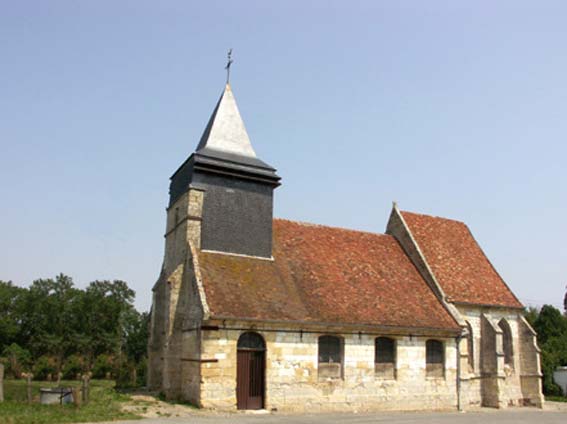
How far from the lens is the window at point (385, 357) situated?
21.0m

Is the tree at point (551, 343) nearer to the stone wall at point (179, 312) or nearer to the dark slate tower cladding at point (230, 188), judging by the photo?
the dark slate tower cladding at point (230, 188)

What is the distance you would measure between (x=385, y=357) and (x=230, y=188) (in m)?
8.88

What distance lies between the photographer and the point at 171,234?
2281 cm

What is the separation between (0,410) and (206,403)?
5.86 meters

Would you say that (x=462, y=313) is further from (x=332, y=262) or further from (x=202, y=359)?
(x=202, y=359)

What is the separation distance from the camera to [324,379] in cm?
1973

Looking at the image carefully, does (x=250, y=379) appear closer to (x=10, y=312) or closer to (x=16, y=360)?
(x=16, y=360)

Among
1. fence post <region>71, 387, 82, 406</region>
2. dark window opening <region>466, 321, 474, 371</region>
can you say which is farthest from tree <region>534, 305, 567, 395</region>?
fence post <region>71, 387, 82, 406</region>

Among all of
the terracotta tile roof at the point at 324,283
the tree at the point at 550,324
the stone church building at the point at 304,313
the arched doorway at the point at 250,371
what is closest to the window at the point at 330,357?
the stone church building at the point at 304,313

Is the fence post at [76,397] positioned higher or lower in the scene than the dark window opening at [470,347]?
lower

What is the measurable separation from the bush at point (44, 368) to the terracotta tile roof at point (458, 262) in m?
37.6

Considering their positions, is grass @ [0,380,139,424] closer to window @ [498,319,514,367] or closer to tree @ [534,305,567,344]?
window @ [498,319,514,367]

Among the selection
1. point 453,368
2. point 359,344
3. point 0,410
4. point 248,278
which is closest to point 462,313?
point 453,368

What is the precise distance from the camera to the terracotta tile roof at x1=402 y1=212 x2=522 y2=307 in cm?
2483
